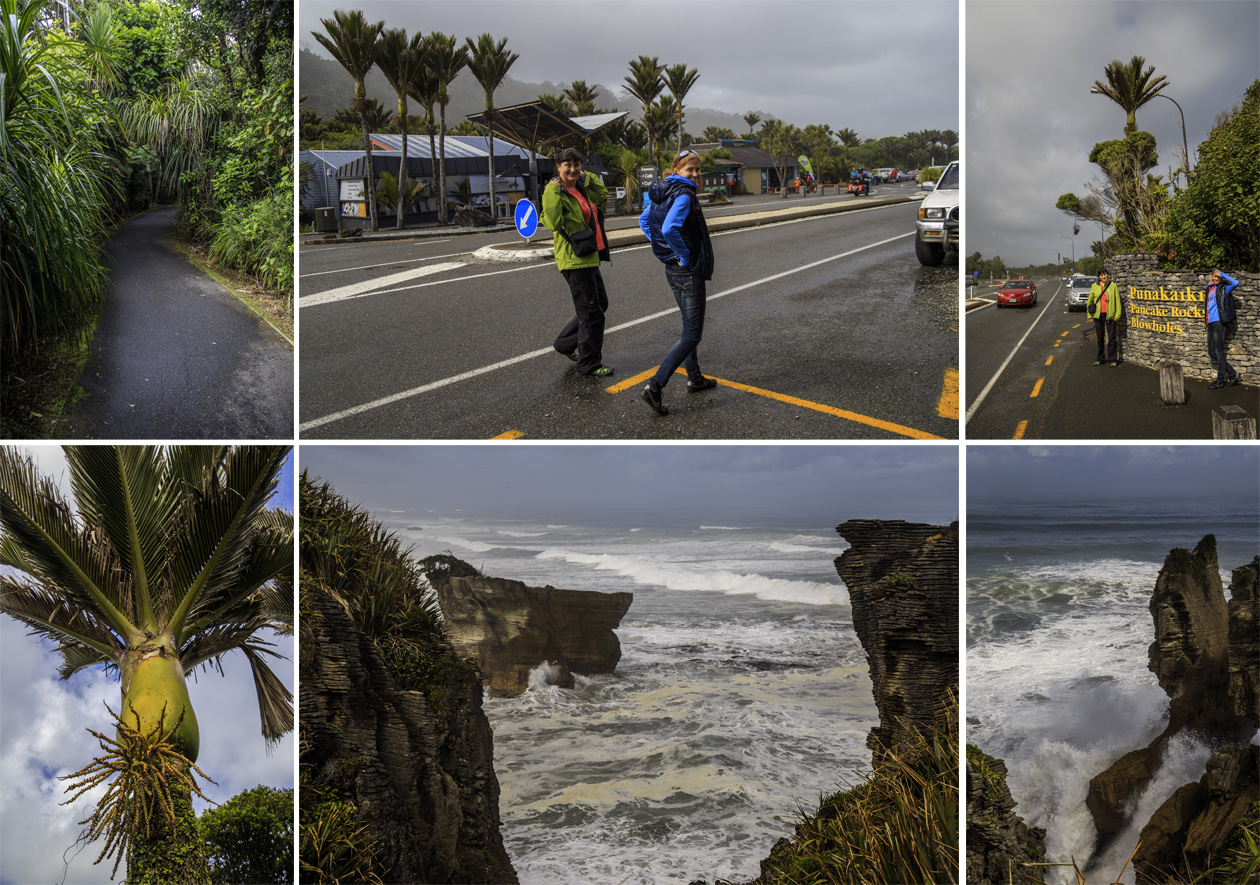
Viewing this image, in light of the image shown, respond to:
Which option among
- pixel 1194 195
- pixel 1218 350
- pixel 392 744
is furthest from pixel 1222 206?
pixel 392 744

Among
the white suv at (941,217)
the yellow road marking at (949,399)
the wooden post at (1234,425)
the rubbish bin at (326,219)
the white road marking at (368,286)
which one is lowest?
the wooden post at (1234,425)

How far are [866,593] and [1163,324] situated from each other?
17.3 ft

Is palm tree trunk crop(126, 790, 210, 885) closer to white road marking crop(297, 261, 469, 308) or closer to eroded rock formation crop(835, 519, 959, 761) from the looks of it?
eroded rock formation crop(835, 519, 959, 761)

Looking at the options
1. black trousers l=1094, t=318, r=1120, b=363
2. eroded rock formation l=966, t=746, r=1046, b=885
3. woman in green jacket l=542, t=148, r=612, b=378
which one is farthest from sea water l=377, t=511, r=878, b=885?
black trousers l=1094, t=318, r=1120, b=363

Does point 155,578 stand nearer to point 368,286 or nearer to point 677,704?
point 677,704

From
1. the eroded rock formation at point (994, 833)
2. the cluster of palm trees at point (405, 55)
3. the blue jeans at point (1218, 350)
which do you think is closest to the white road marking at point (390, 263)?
the cluster of palm trees at point (405, 55)

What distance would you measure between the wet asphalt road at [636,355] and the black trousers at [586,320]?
0.17 m

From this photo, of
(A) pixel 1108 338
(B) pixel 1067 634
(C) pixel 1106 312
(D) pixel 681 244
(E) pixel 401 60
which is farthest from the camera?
(A) pixel 1108 338

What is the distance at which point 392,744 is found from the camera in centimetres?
398

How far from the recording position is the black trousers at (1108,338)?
294 inches

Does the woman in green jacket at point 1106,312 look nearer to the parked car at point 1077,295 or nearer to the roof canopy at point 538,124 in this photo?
the parked car at point 1077,295

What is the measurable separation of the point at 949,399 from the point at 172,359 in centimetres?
436

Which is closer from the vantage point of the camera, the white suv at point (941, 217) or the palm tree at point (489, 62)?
the palm tree at point (489, 62)

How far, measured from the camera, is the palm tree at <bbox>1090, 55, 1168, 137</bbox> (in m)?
4.40
